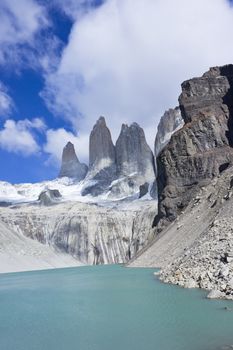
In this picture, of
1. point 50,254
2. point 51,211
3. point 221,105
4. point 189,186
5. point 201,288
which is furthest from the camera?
point 51,211

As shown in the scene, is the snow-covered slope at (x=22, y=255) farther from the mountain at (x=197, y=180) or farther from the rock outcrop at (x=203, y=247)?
the rock outcrop at (x=203, y=247)

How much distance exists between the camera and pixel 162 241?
7144 cm

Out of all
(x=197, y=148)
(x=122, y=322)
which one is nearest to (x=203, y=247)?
(x=122, y=322)

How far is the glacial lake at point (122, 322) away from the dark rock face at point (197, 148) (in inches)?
2219

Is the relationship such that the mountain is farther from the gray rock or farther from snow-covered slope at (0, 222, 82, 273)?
snow-covered slope at (0, 222, 82, 273)

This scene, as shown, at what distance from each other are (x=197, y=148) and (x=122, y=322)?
74.1 meters

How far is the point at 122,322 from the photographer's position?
22.4 meters

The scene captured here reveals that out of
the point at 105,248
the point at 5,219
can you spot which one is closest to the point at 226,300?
the point at 105,248

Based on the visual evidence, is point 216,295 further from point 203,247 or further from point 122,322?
point 203,247

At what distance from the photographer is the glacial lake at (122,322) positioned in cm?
1794

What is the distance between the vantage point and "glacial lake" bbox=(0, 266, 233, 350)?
58.9 ft

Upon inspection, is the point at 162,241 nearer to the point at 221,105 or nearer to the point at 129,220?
the point at 221,105

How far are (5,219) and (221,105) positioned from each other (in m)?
85.7

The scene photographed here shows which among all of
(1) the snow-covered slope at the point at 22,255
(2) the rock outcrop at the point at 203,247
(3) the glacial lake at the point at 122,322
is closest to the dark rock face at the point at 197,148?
(2) the rock outcrop at the point at 203,247
